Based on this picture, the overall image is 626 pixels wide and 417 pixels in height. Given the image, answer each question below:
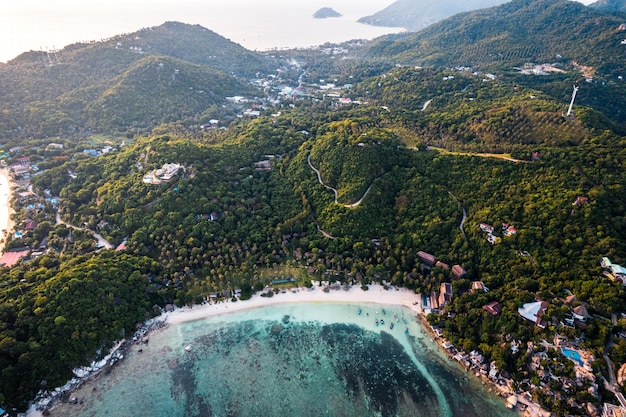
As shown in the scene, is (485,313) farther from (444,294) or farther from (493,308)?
(444,294)

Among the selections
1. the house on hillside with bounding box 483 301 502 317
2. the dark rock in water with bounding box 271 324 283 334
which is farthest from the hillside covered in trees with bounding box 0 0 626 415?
the dark rock in water with bounding box 271 324 283 334

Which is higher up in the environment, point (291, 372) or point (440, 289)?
point (440, 289)

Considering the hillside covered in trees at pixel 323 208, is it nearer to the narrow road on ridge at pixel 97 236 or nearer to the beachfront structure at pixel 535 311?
the narrow road on ridge at pixel 97 236

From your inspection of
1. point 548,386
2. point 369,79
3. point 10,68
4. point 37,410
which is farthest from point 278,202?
point 10,68

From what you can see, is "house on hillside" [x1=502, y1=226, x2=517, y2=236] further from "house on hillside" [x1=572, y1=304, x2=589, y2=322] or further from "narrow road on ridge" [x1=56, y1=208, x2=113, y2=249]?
"narrow road on ridge" [x1=56, y1=208, x2=113, y2=249]

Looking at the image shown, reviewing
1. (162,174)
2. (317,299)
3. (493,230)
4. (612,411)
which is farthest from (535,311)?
Answer: (162,174)

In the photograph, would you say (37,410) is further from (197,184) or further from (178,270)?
(197,184)
